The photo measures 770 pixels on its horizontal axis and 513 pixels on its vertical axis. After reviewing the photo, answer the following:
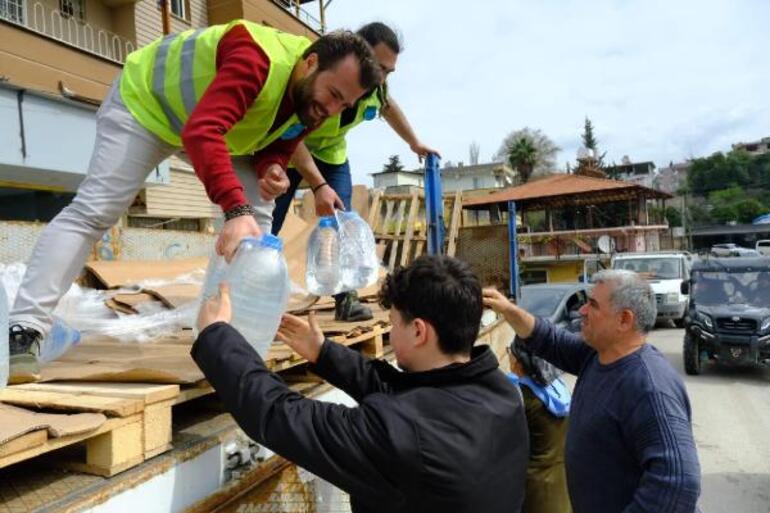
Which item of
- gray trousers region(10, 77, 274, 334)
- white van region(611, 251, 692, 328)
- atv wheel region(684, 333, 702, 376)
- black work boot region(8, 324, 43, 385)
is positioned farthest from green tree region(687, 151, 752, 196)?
black work boot region(8, 324, 43, 385)

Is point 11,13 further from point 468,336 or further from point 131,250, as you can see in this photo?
point 468,336

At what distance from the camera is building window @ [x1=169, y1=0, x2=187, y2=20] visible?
14.9 m

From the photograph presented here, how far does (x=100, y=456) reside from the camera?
4.99 feet

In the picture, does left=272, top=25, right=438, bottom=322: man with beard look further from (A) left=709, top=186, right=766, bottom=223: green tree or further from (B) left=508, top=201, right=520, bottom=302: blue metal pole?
(A) left=709, top=186, right=766, bottom=223: green tree

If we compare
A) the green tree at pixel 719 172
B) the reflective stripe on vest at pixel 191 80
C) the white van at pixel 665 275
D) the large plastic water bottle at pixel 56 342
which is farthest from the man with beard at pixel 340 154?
the green tree at pixel 719 172

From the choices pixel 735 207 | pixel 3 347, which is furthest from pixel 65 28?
pixel 735 207

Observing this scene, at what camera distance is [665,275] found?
16.5 meters

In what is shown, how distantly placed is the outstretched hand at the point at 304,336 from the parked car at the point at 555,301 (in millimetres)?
7005

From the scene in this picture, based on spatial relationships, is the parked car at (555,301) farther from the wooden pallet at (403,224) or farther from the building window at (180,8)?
the building window at (180,8)

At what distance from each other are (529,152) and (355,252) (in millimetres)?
56278

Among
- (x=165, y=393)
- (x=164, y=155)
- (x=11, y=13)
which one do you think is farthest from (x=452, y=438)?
(x=11, y=13)

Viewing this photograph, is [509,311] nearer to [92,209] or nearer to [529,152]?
[92,209]

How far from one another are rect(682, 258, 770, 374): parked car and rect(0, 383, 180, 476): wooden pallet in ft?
33.2

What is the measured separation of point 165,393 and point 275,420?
43cm
